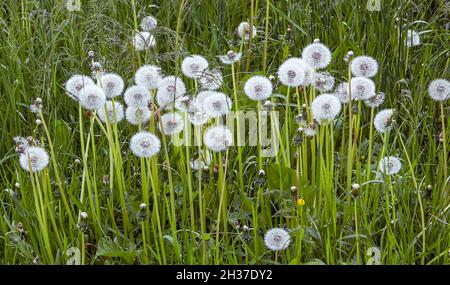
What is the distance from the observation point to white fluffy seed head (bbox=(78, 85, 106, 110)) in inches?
67.2

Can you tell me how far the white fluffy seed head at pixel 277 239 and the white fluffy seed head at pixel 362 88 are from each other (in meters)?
0.38

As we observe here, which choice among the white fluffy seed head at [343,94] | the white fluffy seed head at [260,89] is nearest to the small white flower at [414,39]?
the white fluffy seed head at [343,94]

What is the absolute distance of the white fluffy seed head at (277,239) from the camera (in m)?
1.65

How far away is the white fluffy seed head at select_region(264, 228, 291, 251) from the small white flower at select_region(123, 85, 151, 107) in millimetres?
417

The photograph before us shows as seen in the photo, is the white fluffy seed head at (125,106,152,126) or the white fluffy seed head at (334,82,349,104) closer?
the white fluffy seed head at (125,106,152,126)

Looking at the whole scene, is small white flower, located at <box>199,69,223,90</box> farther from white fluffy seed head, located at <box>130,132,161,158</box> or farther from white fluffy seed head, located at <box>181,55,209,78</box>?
white fluffy seed head, located at <box>130,132,161,158</box>

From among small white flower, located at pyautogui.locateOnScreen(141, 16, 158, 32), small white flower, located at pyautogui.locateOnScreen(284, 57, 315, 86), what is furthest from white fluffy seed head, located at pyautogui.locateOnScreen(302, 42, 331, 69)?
small white flower, located at pyautogui.locateOnScreen(141, 16, 158, 32)

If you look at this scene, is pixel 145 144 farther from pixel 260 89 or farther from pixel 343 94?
pixel 343 94

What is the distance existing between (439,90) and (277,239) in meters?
0.63

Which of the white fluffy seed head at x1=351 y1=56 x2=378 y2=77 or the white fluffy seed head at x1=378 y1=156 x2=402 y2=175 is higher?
the white fluffy seed head at x1=351 y1=56 x2=378 y2=77

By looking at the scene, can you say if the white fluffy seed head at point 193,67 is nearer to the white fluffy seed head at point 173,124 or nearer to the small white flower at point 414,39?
the white fluffy seed head at point 173,124

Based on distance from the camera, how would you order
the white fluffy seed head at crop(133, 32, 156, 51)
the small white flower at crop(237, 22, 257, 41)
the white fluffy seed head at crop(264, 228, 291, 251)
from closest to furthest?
the white fluffy seed head at crop(264, 228, 291, 251)
the white fluffy seed head at crop(133, 32, 156, 51)
the small white flower at crop(237, 22, 257, 41)

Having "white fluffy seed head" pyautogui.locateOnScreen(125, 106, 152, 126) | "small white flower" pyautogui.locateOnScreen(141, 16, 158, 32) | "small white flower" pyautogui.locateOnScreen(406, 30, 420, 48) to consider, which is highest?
"small white flower" pyautogui.locateOnScreen(141, 16, 158, 32)
